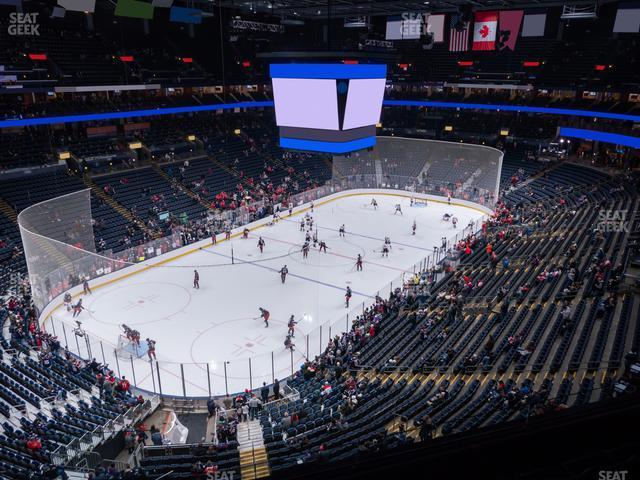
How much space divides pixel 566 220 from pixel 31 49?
3597 centimetres

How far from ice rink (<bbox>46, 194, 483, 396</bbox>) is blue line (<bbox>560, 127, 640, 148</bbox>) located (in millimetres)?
11258

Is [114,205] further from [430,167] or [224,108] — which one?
[430,167]

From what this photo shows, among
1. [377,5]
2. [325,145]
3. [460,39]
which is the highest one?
[377,5]

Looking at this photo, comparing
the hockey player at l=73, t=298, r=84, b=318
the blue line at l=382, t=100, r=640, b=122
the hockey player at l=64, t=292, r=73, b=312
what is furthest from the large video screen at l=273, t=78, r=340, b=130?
the blue line at l=382, t=100, r=640, b=122

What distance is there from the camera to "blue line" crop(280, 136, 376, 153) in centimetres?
1554

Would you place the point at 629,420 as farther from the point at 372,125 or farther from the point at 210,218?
the point at 210,218

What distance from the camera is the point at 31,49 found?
33781mm

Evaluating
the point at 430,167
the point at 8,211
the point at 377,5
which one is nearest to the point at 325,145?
the point at 8,211

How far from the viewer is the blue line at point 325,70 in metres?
14.3

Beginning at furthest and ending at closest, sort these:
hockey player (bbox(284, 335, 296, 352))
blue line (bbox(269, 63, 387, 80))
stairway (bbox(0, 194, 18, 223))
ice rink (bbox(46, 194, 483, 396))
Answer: stairway (bbox(0, 194, 18, 223)) → hockey player (bbox(284, 335, 296, 352)) → ice rink (bbox(46, 194, 483, 396)) → blue line (bbox(269, 63, 387, 80))

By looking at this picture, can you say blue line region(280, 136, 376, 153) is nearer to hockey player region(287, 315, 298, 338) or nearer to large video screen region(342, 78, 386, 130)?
large video screen region(342, 78, 386, 130)

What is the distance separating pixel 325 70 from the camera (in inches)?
571

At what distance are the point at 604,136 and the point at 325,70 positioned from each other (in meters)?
28.3

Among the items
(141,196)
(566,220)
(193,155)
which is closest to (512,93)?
(566,220)
